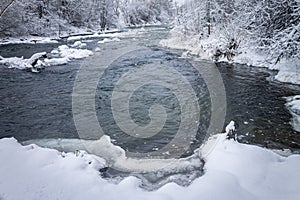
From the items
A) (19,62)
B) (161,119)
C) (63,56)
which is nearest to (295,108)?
Result: (161,119)

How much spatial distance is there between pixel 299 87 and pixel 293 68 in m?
1.97

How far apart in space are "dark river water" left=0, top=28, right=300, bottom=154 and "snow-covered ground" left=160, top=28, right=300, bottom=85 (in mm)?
758

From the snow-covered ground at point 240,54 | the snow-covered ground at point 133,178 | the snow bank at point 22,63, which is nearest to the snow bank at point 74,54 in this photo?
the snow bank at point 22,63

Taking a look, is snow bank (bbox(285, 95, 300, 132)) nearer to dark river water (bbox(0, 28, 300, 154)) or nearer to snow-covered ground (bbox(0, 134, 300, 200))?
dark river water (bbox(0, 28, 300, 154))

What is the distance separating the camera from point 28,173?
4.85 meters

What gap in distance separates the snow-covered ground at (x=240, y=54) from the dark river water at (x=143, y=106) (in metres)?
0.76

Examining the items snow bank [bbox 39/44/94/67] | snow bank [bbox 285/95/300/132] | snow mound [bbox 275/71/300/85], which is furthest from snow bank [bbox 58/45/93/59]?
snow bank [bbox 285/95/300/132]

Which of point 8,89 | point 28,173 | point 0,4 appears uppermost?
point 0,4

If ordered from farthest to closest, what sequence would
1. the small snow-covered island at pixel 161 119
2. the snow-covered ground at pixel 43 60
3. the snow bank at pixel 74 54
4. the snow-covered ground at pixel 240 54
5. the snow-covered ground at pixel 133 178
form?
the snow bank at pixel 74 54, the snow-covered ground at pixel 43 60, the snow-covered ground at pixel 240 54, the small snow-covered island at pixel 161 119, the snow-covered ground at pixel 133 178

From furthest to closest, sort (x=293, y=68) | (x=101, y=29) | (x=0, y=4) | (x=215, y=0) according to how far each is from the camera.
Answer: (x=101, y=29)
(x=0, y=4)
(x=215, y=0)
(x=293, y=68)

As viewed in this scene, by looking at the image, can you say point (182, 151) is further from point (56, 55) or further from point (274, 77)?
point (56, 55)

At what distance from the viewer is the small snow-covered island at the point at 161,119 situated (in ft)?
15.4

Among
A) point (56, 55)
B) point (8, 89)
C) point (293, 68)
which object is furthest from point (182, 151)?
point (56, 55)

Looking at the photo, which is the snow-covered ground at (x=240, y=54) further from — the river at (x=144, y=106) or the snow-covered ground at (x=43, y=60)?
the snow-covered ground at (x=43, y=60)
